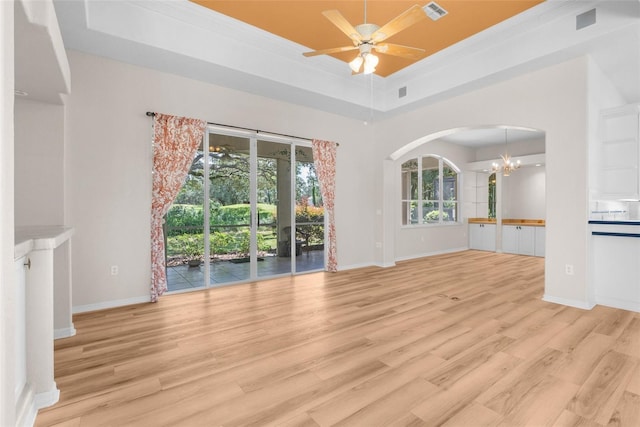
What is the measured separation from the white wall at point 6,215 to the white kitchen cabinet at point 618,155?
17.6 feet

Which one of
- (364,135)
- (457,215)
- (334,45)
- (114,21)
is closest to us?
(114,21)

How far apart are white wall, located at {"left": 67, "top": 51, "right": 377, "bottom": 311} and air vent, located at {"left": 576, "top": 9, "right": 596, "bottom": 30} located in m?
4.39

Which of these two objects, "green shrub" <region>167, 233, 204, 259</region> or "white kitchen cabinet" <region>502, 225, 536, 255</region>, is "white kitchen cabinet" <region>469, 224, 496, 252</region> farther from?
"green shrub" <region>167, 233, 204, 259</region>

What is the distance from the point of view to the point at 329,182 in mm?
5629

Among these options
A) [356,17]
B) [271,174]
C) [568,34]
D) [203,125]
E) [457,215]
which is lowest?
[457,215]

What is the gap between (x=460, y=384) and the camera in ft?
6.75

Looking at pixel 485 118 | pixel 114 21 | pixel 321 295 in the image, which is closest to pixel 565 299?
pixel 485 118

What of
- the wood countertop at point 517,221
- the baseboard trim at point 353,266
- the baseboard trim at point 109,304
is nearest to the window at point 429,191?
the wood countertop at point 517,221

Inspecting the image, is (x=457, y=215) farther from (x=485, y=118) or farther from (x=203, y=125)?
(x=203, y=125)

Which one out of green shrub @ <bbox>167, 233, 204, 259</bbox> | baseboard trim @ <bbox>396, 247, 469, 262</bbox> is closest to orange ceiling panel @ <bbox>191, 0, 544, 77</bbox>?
green shrub @ <bbox>167, 233, 204, 259</bbox>

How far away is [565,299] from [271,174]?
451 centimetres

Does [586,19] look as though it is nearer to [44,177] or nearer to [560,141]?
[560,141]

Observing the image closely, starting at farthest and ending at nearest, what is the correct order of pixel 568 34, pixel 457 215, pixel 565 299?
pixel 457 215
pixel 565 299
pixel 568 34

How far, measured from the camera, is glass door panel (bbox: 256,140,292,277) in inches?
197
